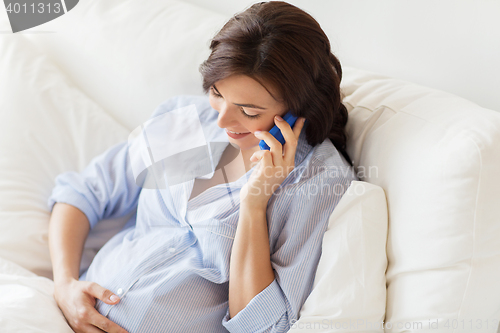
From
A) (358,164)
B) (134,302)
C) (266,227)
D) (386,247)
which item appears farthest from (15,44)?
(386,247)

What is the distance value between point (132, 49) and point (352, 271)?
1.12m

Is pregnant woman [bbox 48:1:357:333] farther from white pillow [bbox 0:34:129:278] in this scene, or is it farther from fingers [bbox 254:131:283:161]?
white pillow [bbox 0:34:129:278]

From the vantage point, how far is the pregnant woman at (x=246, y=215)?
906mm

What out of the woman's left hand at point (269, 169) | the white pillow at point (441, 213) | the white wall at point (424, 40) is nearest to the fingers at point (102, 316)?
the woman's left hand at point (269, 169)

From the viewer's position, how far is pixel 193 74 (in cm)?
136

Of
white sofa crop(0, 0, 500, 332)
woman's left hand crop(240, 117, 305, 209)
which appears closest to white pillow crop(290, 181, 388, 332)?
white sofa crop(0, 0, 500, 332)

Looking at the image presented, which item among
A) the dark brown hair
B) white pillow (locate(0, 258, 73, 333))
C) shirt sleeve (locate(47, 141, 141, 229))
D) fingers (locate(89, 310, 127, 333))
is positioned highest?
the dark brown hair

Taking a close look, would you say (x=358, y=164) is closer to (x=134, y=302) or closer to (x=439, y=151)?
(x=439, y=151)

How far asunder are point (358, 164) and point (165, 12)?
964 mm

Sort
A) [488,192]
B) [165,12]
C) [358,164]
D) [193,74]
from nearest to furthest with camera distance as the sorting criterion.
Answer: [488,192] → [358,164] → [193,74] → [165,12]

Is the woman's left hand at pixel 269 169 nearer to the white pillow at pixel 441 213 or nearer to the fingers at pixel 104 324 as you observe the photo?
the white pillow at pixel 441 213

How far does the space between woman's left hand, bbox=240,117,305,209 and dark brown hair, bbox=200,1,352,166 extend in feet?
0.25

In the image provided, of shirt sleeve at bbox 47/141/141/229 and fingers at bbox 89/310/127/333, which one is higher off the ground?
shirt sleeve at bbox 47/141/141/229

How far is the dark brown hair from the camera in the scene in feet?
2.91
